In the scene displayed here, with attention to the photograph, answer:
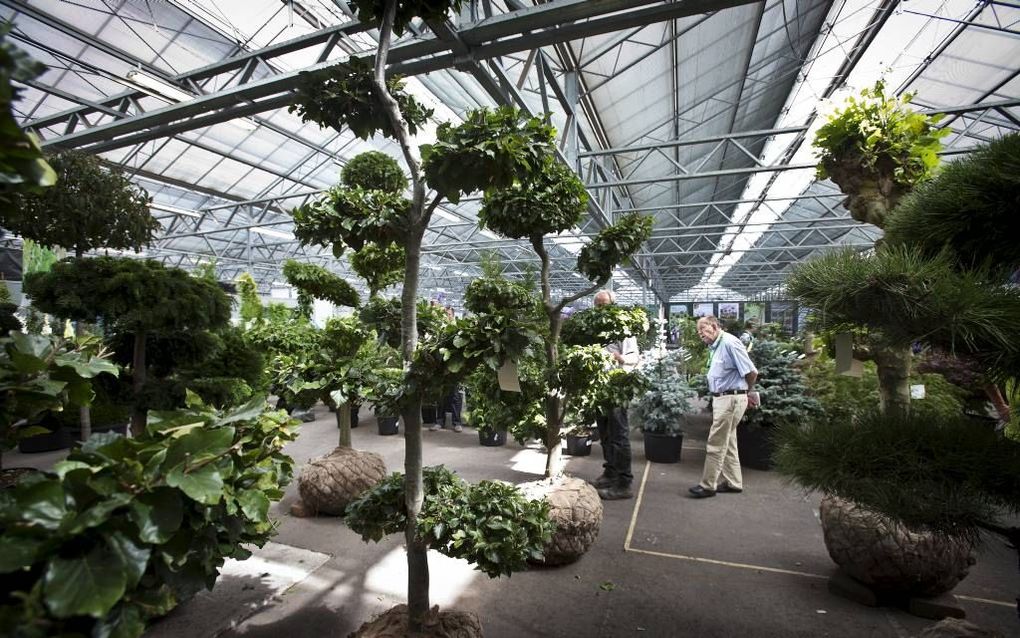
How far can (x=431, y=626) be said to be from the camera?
1614 millimetres

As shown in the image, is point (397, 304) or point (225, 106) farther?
point (225, 106)

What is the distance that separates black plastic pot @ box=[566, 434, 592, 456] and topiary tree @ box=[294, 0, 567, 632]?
3.49 m

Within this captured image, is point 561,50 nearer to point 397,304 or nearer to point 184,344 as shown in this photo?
point 397,304

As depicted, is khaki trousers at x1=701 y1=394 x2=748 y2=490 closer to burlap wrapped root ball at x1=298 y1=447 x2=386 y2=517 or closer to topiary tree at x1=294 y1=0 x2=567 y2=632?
burlap wrapped root ball at x1=298 y1=447 x2=386 y2=517

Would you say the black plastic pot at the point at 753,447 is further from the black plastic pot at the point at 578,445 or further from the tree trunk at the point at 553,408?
the tree trunk at the point at 553,408

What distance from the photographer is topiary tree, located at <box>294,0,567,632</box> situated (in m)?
1.26

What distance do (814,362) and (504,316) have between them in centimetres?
537

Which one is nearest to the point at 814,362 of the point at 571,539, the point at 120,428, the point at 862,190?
the point at 862,190

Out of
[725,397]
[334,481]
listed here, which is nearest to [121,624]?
[334,481]

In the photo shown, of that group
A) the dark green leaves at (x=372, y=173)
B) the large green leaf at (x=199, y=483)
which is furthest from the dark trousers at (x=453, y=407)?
the large green leaf at (x=199, y=483)

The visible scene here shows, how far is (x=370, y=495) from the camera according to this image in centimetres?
170

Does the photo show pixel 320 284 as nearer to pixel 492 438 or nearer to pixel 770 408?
pixel 492 438

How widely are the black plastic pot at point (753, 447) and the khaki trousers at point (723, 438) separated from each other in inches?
23.2

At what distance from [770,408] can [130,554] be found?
4.74 m
